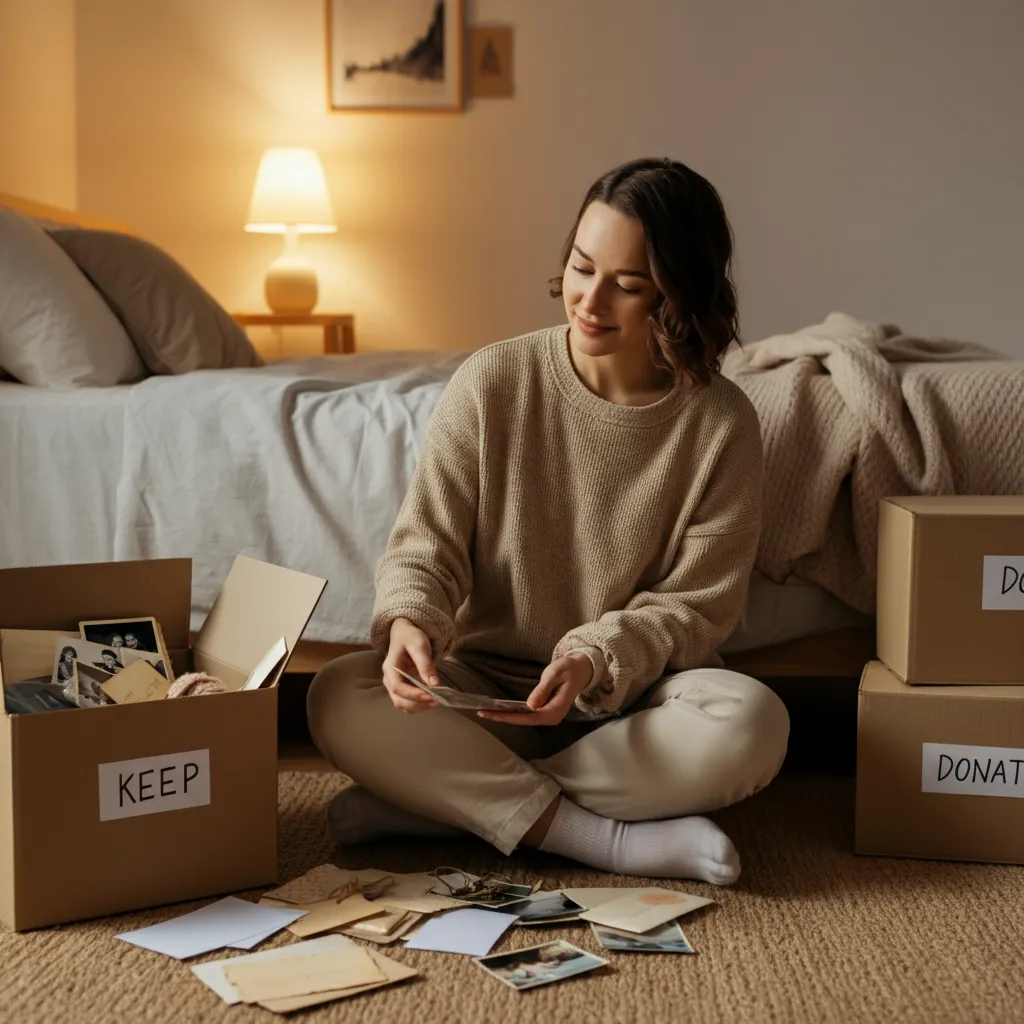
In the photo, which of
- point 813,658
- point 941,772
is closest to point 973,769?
point 941,772

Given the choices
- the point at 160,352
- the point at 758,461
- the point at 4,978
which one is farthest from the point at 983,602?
the point at 160,352

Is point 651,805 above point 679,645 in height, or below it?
below

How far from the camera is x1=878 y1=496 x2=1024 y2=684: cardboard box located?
132 centimetres

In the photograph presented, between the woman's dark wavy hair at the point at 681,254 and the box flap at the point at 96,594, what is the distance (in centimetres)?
55

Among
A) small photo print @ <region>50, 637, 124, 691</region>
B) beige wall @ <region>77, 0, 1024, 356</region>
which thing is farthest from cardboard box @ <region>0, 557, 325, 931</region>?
beige wall @ <region>77, 0, 1024, 356</region>

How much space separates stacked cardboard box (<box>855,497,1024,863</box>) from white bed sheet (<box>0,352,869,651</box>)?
0.25 meters

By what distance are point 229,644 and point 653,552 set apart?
0.49 m

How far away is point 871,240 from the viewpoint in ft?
12.3

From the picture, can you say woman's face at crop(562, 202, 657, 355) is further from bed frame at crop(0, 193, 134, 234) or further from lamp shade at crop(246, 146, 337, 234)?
lamp shade at crop(246, 146, 337, 234)

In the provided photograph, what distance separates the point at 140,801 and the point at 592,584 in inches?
20.7

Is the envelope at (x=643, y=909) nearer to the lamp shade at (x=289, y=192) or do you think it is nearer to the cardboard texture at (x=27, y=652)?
the cardboard texture at (x=27, y=652)

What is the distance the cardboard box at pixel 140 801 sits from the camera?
44.1 inches

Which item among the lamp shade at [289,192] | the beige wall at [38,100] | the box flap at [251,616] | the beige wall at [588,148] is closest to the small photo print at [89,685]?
the box flap at [251,616]

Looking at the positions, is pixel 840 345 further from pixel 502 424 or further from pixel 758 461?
pixel 502 424
